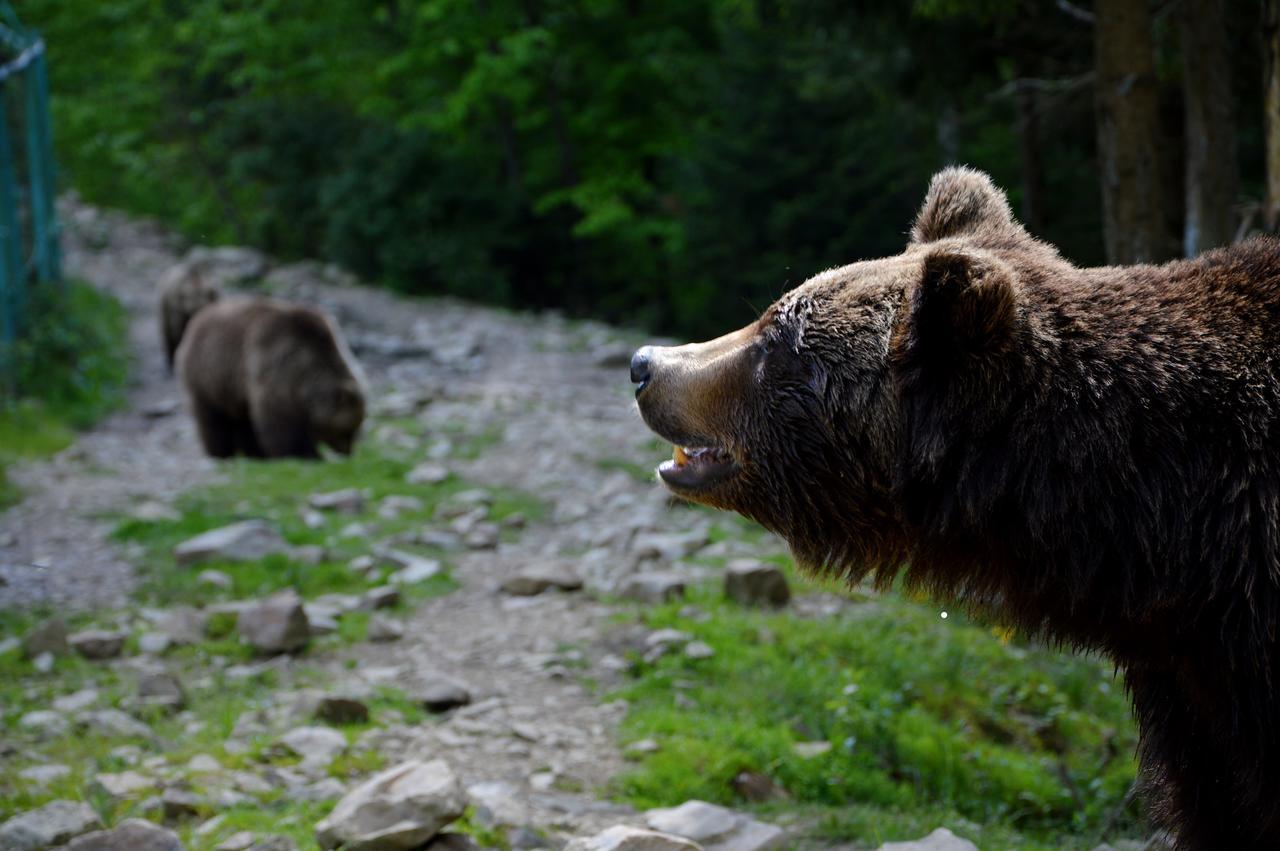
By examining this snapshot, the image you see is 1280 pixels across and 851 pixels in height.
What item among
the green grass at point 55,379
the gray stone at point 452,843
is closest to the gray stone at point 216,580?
the gray stone at point 452,843

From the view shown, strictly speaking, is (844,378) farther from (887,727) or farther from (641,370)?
(887,727)

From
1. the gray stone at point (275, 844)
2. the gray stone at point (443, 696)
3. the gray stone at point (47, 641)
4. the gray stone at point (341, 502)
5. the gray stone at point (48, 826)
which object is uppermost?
the gray stone at point (48, 826)

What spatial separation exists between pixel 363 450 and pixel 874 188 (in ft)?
35.1

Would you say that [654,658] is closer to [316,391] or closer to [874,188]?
[316,391]

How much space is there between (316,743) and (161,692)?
961mm

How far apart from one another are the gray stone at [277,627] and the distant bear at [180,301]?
435 inches

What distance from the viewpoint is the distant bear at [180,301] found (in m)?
16.2

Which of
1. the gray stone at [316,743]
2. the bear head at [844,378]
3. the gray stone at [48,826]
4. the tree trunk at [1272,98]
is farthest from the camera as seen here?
the tree trunk at [1272,98]

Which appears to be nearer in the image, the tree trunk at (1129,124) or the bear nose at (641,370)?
the bear nose at (641,370)

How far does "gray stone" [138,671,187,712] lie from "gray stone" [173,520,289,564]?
2086 mm

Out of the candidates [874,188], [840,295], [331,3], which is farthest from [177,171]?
[840,295]

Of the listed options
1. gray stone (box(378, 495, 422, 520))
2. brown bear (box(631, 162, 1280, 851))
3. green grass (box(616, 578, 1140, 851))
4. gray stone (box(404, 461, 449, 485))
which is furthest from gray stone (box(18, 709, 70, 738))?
gray stone (box(404, 461, 449, 485))

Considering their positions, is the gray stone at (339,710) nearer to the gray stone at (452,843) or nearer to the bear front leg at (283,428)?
the gray stone at (452,843)

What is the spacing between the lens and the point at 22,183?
44.5 ft
